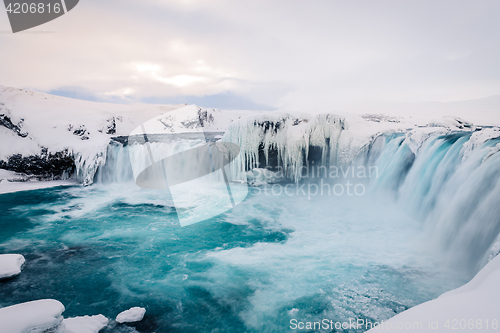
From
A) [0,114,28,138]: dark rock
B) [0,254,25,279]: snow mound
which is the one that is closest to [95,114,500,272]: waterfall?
[0,114,28,138]: dark rock

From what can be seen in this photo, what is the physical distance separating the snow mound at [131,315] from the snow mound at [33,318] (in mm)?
992

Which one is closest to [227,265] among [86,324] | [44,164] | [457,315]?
[86,324]

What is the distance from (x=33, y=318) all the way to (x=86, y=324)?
45.6 inches

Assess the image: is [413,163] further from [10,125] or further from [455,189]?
[10,125]

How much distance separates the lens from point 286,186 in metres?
11.8

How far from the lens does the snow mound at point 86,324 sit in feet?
9.68

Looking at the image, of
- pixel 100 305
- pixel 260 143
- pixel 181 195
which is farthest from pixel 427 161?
pixel 181 195

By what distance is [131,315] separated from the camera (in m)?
3.34

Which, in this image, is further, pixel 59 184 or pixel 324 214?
pixel 59 184

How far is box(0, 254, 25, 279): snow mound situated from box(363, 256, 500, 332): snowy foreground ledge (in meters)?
6.06

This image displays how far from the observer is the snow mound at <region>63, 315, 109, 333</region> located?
2951mm

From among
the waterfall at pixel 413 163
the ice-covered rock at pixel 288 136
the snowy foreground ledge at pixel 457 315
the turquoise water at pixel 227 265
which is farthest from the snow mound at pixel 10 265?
the ice-covered rock at pixel 288 136

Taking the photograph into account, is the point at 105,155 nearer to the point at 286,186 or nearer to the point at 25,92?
the point at 286,186

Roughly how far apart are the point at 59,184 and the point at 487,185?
16465mm
